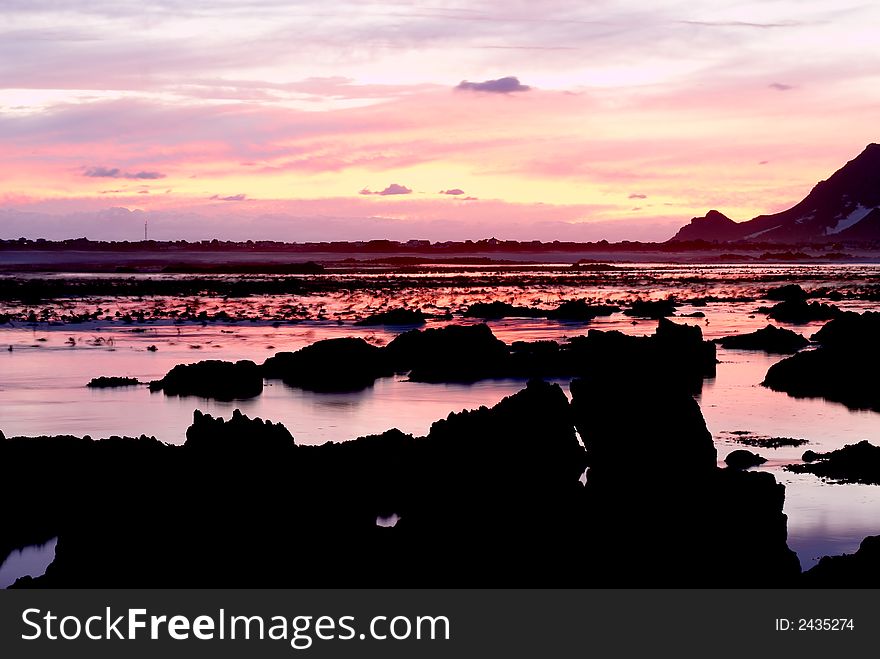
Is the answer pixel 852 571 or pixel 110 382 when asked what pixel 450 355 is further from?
pixel 852 571

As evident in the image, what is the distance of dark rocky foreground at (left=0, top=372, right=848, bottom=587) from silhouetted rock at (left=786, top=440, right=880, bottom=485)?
4682mm

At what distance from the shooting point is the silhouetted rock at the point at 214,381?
94.2 ft

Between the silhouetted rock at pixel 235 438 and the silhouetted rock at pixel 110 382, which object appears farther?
the silhouetted rock at pixel 110 382

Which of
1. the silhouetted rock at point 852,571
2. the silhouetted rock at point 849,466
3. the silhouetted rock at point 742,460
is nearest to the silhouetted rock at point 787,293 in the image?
the silhouetted rock at point 849,466

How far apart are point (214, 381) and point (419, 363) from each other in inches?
295

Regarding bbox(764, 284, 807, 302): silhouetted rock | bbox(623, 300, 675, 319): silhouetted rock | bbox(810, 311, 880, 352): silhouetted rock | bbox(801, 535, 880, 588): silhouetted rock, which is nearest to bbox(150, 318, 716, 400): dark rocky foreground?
bbox(810, 311, 880, 352): silhouetted rock

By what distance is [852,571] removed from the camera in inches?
462

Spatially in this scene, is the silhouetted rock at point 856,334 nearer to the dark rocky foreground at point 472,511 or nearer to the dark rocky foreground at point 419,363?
the dark rocky foreground at point 419,363

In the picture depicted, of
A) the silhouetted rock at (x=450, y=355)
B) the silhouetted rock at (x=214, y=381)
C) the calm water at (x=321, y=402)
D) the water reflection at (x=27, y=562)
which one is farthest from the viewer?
the silhouetted rock at (x=450, y=355)

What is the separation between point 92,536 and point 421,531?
3820mm

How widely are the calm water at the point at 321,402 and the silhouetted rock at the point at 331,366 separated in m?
0.73

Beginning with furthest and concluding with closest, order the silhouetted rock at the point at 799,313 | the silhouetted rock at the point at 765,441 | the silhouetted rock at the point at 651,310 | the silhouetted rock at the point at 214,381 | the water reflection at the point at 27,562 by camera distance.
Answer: the silhouetted rock at the point at 651,310 < the silhouetted rock at the point at 799,313 < the silhouetted rock at the point at 214,381 < the silhouetted rock at the point at 765,441 < the water reflection at the point at 27,562
